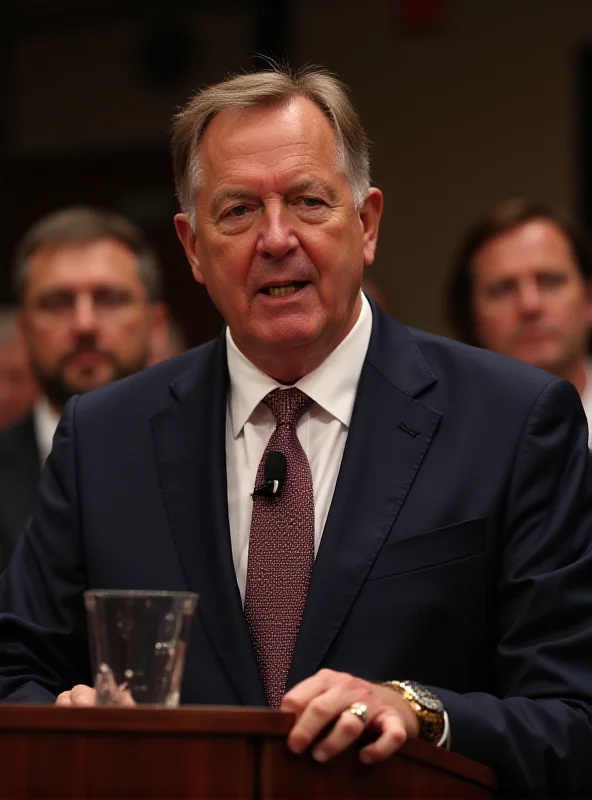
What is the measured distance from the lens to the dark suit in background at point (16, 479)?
3766 millimetres

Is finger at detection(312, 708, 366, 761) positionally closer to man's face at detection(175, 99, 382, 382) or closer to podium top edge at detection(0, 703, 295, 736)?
podium top edge at detection(0, 703, 295, 736)

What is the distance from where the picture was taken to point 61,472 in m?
2.57

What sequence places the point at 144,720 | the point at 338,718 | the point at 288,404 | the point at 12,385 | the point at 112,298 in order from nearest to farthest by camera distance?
the point at 144,720
the point at 338,718
the point at 288,404
the point at 112,298
the point at 12,385

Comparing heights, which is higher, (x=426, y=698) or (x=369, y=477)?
(x=369, y=477)

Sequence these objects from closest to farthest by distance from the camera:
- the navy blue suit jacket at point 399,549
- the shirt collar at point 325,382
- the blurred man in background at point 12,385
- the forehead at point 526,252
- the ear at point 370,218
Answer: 1. the navy blue suit jacket at point 399,549
2. the shirt collar at point 325,382
3. the ear at point 370,218
4. the forehead at point 526,252
5. the blurred man in background at point 12,385

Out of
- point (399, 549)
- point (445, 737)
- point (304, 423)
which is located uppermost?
point (304, 423)

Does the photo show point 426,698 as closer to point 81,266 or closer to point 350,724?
point 350,724

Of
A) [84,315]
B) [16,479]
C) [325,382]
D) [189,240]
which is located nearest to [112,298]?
[84,315]

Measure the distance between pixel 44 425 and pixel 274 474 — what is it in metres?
1.92

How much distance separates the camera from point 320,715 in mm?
1620

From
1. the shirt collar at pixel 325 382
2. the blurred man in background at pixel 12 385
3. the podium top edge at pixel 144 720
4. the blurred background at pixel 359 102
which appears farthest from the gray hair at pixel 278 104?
the blurred background at pixel 359 102

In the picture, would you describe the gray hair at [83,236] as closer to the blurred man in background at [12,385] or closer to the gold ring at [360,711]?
the blurred man in background at [12,385]

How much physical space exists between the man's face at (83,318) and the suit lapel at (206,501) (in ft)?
4.82

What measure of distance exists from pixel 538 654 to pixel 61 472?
928mm
